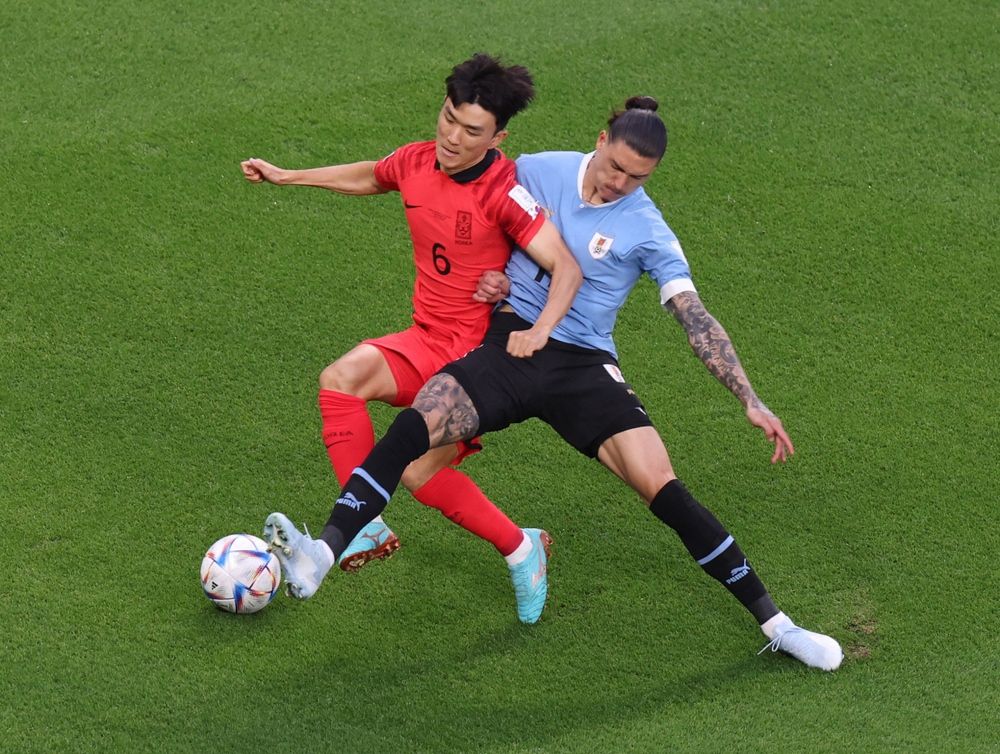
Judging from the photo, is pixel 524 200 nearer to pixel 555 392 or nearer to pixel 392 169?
pixel 392 169

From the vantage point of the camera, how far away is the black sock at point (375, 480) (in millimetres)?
3855

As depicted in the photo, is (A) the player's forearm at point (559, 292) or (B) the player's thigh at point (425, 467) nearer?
(A) the player's forearm at point (559, 292)

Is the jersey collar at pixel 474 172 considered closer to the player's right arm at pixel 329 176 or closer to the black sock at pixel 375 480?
the player's right arm at pixel 329 176

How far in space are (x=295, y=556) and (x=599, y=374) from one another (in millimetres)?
1361

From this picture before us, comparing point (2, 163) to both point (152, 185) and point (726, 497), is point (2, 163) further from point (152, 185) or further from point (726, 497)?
point (726, 497)

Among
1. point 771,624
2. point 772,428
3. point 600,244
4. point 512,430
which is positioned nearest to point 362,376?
point 600,244

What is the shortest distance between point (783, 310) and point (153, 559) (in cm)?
336

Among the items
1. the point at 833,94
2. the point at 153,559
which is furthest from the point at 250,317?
the point at 833,94

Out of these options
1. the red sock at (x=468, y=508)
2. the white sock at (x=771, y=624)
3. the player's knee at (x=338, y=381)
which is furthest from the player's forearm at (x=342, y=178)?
the white sock at (x=771, y=624)

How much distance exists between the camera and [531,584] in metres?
4.56

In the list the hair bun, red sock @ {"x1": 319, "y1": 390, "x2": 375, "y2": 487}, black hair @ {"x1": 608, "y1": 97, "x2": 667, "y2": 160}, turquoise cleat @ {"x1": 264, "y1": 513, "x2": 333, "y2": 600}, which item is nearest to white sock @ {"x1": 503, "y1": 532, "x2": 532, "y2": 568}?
red sock @ {"x1": 319, "y1": 390, "x2": 375, "y2": 487}

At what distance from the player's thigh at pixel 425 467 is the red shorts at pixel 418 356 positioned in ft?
0.22

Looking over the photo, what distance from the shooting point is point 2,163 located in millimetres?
6438

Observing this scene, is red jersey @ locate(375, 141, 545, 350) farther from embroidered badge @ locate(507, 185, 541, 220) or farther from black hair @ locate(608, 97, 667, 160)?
black hair @ locate(608, 97, 667, 160)
